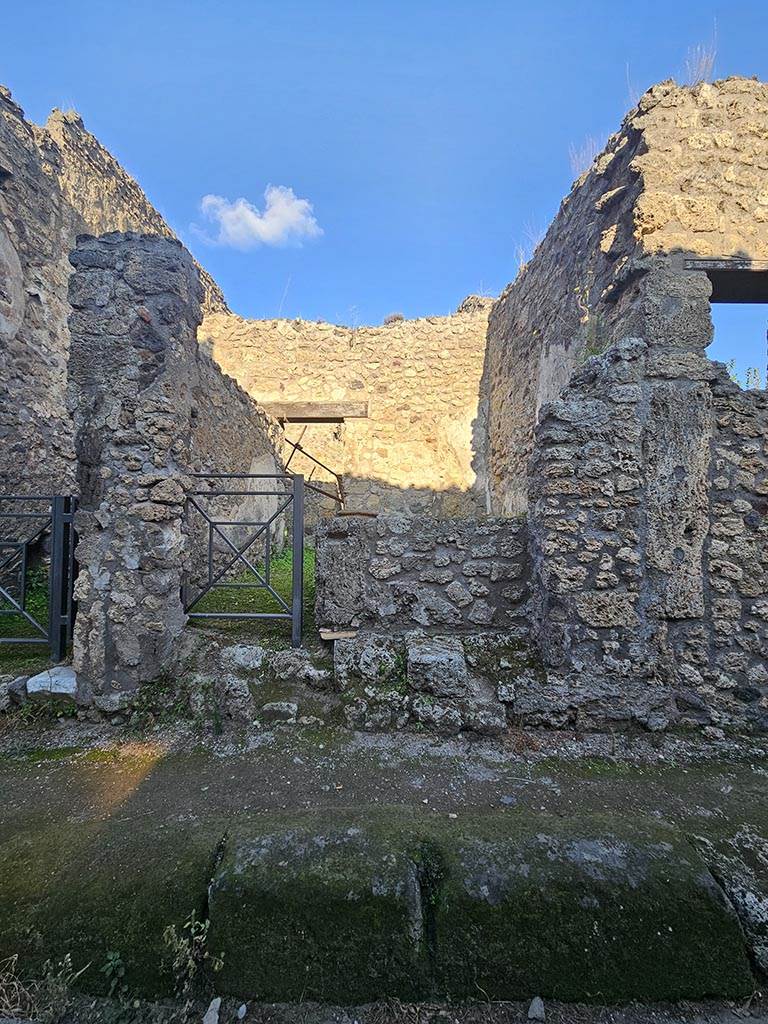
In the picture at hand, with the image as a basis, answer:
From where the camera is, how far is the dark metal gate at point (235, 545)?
3.22m

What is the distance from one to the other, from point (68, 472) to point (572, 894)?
6680mm

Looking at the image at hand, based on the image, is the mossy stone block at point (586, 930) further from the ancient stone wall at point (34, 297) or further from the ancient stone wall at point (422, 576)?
the ancient stone wall at point (34, 297)

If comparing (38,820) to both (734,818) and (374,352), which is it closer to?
(734,818)

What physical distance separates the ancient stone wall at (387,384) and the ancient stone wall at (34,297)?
2.96 m

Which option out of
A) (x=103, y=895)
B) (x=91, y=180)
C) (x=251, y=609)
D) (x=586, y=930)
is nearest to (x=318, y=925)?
(x=103, y=895)

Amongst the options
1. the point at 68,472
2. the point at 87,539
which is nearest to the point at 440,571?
the point at 87,539

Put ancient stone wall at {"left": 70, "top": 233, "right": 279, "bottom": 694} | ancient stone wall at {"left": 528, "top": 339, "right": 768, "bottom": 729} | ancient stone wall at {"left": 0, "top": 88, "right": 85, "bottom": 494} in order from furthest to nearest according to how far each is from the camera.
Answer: ancient stone wall at {"left": 0, "top": 88, "right": 85, "bottom": 494} < ancient stone wall at {"left": 70, "top": 233, "right": 279, "bottom": 694} < ancient stone wall at {"left": 528, "top": 339, "right": 768, "bottom": 729}

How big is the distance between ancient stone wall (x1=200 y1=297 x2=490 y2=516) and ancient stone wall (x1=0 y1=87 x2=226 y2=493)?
2.96 metres

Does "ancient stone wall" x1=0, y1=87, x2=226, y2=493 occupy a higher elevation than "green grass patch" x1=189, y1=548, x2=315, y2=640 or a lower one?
higher

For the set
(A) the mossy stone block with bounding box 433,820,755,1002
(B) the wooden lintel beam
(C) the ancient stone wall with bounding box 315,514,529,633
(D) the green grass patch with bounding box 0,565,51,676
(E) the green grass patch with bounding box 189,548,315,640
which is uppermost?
(B) the wooden lintel beam

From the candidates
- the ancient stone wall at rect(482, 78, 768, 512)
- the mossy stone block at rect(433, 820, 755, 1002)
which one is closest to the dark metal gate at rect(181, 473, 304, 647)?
the mossy stone block at rect(433, 820, 755, 1002)

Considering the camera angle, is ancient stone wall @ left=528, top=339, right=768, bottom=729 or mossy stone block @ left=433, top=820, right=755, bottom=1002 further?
ancient stone wall @ left=528, top=339, right=768, bottom=729

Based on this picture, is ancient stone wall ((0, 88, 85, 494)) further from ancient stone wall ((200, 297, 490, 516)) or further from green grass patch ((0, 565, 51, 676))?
ancient stone wall ((200, 297, 490, 516))

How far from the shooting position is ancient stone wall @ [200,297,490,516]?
8.98 metres
